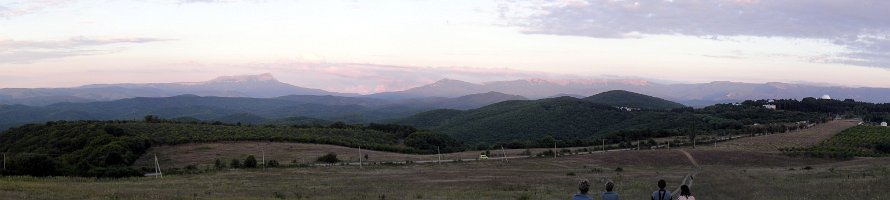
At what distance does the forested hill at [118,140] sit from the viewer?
1825 inches

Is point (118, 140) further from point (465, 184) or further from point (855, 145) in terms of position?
point (855, 145)

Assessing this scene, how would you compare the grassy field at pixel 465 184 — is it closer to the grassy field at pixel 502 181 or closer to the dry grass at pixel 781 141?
the grassy field at pixel 502 181

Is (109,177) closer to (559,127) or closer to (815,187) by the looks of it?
(815,187)

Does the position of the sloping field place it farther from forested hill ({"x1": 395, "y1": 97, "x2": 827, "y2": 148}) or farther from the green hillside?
forested hill ({"x1": 395, "y1": 97, "x2": 827, "y2": 148})

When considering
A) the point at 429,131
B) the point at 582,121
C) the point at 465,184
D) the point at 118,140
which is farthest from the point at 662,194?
the point at 582,121

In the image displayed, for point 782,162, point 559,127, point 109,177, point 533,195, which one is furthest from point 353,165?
point 559,127

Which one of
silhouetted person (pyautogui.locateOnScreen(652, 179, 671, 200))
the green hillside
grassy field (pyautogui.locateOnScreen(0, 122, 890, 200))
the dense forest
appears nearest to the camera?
silhouetted person (pyautogui.locateOnScreen(652, 179, 671, 200))

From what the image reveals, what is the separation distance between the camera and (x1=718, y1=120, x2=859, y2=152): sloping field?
72875 millimetres

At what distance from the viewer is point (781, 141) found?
265ft

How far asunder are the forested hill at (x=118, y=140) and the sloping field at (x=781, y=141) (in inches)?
1417

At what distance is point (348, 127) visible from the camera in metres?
117

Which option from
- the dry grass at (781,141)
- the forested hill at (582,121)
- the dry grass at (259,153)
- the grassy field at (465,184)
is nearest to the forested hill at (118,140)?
the dry grass at (259,153)

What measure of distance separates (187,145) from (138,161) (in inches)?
428

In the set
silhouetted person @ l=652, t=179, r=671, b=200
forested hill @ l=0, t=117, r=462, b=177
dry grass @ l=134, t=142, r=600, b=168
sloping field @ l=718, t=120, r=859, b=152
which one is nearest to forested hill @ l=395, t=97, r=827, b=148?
sloping field @ l=718, t=120, r=859, b=152
